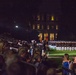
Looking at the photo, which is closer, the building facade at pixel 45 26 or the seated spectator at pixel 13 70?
the seated spectator at pixel 13 70

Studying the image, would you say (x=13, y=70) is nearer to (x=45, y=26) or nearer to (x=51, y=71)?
(x=51, y=71)

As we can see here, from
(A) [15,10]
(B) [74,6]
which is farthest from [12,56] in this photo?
(B) [74,6]

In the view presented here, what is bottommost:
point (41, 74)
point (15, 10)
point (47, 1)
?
point (41, 74)

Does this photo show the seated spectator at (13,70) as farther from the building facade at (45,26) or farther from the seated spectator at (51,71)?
the building facade at (45,26)

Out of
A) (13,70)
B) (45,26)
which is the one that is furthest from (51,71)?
(45,26)

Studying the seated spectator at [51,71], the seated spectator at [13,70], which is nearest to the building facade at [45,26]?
the seated spectator at [13,70]

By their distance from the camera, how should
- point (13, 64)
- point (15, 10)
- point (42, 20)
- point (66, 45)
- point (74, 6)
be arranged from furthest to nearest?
1. point (42, 20)
2. point (74, 6)
3. point (15, 10)
4. point (66, 45)
5. point (13, 64)

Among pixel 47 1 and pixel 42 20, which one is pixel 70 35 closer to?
pixel 42 20

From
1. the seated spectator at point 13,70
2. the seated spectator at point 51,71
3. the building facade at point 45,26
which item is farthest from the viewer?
the building facade at point 45,26

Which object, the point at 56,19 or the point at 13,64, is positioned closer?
the point at 13,64

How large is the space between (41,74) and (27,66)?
802 mm

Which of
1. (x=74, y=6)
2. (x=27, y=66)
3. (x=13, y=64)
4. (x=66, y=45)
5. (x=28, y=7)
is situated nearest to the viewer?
(x=13, y=64)

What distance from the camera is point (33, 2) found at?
111 m

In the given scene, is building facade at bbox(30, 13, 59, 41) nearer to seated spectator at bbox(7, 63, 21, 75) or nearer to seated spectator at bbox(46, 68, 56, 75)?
seated spectator at bbox(7, 63, 21, 75)
